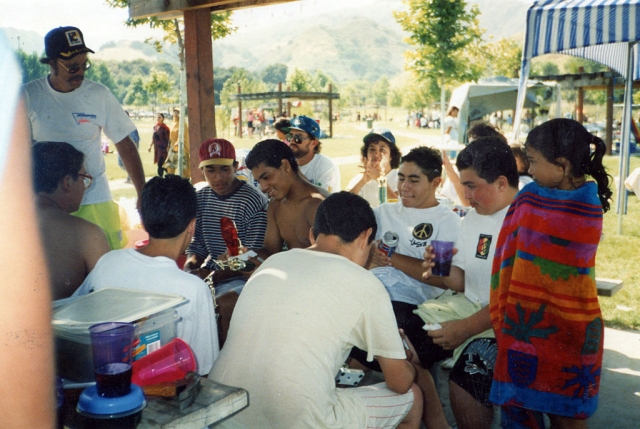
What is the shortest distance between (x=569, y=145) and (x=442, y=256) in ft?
2.62

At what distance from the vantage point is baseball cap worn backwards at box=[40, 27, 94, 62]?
3.81 meters

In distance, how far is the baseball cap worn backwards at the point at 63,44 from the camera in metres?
3.81

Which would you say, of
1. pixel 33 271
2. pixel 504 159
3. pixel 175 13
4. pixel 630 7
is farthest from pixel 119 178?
pixel 33 271

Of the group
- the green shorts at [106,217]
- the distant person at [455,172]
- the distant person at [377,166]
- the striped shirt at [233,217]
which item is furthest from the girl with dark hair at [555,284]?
the distant person at [377,166]

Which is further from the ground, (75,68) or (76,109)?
(75,68)

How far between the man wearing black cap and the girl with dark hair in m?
2.75

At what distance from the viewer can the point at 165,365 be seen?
5.46 ft

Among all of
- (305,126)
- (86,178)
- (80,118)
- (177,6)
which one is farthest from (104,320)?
(305,126)

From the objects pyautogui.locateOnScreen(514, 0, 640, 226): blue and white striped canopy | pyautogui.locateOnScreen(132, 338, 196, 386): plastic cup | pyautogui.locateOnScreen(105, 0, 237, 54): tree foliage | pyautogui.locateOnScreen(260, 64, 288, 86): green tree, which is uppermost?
pyautogui.locateOnScreen(260, 64, 288, 86): green tree

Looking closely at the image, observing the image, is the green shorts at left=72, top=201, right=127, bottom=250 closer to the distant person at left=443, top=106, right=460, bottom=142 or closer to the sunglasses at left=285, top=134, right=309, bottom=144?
the sunglasses at left=285, top=134, right=309, bottom=144

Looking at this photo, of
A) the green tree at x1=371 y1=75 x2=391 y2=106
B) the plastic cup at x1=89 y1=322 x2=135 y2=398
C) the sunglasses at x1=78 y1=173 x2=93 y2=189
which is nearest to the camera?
the plastic cup at x1=89 y1=322 x2=135 y2=398

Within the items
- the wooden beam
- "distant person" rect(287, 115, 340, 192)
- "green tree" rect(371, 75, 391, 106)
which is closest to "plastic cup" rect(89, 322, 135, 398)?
the wooden beam

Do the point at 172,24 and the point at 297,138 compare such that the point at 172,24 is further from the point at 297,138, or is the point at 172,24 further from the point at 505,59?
the point at 505,59

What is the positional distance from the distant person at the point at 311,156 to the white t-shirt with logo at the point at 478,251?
2488mm
